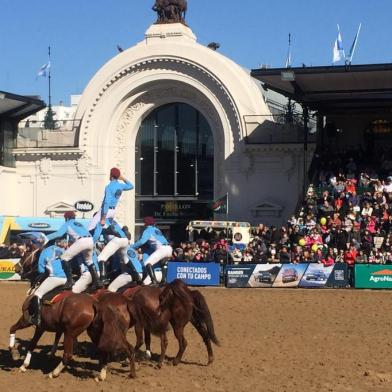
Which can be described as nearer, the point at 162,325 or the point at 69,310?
the point at 69,310

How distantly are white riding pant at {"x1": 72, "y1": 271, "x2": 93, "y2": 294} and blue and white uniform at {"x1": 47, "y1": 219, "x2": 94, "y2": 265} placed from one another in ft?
1.17

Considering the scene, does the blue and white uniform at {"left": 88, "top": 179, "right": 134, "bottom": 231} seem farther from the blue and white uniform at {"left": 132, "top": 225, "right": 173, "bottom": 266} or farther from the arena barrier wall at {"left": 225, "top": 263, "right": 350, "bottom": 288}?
the arena barrier wall at {"left": 225, "top": 263, "right": 350, "bottom": 288}

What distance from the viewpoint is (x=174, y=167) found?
43.3 m

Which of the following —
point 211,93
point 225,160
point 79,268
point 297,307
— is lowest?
point 297,307

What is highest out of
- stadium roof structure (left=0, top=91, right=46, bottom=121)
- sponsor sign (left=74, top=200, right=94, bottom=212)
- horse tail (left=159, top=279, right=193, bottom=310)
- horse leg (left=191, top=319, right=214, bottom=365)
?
stadium roof structure (left=0, top=91, right=46, bottom=121)

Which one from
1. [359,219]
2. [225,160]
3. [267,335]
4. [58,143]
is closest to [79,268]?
[267,335]

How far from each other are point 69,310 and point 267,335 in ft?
19.7

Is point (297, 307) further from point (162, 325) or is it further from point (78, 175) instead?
point (78, 175)

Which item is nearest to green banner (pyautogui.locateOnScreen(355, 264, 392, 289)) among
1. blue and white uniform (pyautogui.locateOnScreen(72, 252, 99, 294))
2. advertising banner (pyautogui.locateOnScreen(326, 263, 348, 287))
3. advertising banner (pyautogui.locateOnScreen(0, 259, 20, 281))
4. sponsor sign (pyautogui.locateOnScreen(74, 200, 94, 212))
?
advertising banner (pyautogui.locateOnScreen(326, 263, 348, 287))

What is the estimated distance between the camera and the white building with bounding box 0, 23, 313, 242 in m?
39.5

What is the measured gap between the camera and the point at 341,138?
1608 inches

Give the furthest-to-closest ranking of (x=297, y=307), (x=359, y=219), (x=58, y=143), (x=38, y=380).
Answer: (x=58, y=143) < (x=359, y=219) < (x=297, y=307) < (x=38, y=380)

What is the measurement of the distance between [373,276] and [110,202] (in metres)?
14.9

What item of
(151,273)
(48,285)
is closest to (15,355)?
(48,285)
